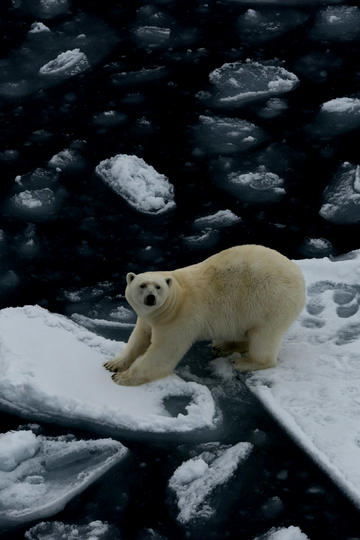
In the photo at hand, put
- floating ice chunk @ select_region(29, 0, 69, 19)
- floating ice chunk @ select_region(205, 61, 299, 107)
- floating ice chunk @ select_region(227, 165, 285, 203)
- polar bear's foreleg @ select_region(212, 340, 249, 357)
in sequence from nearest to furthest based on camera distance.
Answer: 1. polar bear's foreleg @ select_region(212, 340, 249, 357)
2. floating ice chunk @ select_region(227, 165, 285, 203)
3. floating ice chunk @ select_region(205, 61, 299, 107)
4. floating ice chunk @ select_region(29, 0, 69, 19)

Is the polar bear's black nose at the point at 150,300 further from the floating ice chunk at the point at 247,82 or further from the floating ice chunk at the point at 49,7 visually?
the floating ice chunk at the point at 49,7

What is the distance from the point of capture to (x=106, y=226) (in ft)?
17.5

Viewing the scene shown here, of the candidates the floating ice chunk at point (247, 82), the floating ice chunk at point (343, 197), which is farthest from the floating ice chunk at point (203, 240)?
the floating ice chunk at point (247, 82)

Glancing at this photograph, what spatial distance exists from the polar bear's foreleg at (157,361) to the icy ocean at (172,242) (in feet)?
0.15

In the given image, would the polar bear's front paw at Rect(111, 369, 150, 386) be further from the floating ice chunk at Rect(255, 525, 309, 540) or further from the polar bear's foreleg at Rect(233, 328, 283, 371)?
the floating ice chunk at Rect(255, 525, 309, 540)

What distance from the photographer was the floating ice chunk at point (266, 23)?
7090mm

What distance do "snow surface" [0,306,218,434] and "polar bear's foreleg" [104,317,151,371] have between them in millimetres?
57

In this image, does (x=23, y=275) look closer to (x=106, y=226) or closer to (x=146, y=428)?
(x=106, y=226)

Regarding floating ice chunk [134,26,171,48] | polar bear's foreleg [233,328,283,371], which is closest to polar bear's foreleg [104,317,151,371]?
polar bear's foreleg [233,328,283,371]

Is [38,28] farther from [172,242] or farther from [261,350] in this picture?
[261,350]

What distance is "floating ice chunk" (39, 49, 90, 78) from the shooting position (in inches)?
266

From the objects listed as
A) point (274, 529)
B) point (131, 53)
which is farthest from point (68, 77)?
point (274, 529)

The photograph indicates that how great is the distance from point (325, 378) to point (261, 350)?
12.0 inches

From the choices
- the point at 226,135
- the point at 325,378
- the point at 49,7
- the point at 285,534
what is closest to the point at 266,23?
the point at 226,135
